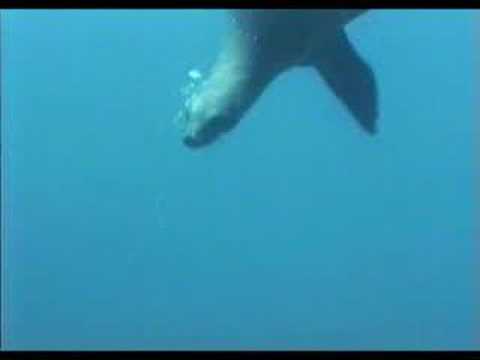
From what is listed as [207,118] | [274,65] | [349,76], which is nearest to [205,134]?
[207,118]

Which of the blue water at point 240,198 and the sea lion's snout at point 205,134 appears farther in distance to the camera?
the blue water at point 240,198

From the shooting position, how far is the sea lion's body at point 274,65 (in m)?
4.95

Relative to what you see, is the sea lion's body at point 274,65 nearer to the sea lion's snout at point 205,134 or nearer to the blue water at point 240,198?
the sea lion's snout at point 205,134

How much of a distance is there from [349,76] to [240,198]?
28771 millimetres

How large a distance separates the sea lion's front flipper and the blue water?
72.6 ft

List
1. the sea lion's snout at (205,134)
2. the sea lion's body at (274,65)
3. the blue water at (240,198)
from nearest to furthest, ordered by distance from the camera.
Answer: the sea lion's body at (274,65) → the sea lion's snout at (205,134) → the blue water at (240,198)

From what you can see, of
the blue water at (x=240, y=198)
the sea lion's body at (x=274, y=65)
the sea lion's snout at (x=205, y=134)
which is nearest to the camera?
the sea lion's body at (x=274, y=65)

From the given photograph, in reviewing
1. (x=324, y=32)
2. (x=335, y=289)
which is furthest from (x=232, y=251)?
(x=324, y=32)

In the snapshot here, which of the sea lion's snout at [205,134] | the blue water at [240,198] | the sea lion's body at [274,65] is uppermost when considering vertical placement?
the sea lion's body at [274,65]

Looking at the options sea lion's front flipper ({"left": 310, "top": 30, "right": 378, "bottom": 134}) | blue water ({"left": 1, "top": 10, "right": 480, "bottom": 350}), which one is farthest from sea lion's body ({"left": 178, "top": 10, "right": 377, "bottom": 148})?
blue water ({"left": 1, "top": 10, "right": 480, "bottom": 350})

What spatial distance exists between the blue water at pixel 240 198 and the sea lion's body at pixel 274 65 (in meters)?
21.9

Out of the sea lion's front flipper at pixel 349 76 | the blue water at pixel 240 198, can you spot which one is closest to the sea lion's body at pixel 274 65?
the sea lion's front flipper at pixel 349 76

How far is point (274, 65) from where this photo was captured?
5434 mm
